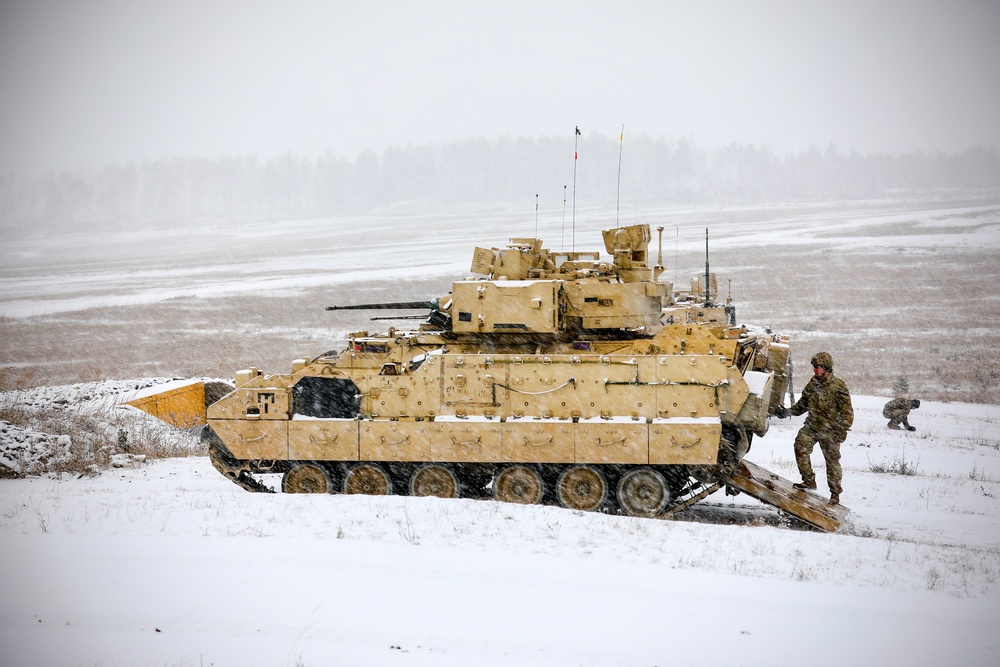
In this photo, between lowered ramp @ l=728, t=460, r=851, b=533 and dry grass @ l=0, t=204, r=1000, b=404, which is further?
dry grass @ l=0, t=204, r=1000, b=404

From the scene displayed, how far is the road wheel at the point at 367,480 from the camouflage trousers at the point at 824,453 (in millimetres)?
6411

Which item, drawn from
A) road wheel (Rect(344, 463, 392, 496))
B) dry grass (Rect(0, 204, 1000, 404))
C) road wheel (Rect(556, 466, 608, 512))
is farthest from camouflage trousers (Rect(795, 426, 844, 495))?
dry grass (Rect(0, 204, 1000, 404))

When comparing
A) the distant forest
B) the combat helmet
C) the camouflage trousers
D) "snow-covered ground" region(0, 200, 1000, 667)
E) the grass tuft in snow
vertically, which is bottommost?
the grass tuft in snow

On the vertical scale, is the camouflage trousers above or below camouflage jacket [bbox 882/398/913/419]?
above

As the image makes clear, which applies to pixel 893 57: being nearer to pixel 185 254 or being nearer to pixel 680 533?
pixel 185 254

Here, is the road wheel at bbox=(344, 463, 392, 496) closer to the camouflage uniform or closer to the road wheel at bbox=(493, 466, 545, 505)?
the road wheel at bbox=(493, 466, 545, 505)

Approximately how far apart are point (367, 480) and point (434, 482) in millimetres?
1077

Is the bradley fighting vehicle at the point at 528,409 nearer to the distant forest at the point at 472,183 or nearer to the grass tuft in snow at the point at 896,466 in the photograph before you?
the grass tuft in snow at the point at 896,466

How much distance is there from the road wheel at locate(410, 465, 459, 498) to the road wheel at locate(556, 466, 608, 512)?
167 centimetres

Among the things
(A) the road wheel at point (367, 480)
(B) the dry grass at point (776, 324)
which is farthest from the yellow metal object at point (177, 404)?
(B) the dry grass at point (776, 324)

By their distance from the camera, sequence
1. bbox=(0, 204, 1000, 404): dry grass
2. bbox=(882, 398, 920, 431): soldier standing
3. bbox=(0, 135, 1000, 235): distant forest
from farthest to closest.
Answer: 1. bbox=(0, 135, 1000, 235): distant forest
2. bbox=(0, 204, 1000, 404): dry grass
3. bbox=(882, 398, 920, 431): soldier standing

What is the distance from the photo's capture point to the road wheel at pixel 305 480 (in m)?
12.9

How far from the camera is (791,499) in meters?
12.1

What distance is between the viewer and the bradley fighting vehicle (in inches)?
476
